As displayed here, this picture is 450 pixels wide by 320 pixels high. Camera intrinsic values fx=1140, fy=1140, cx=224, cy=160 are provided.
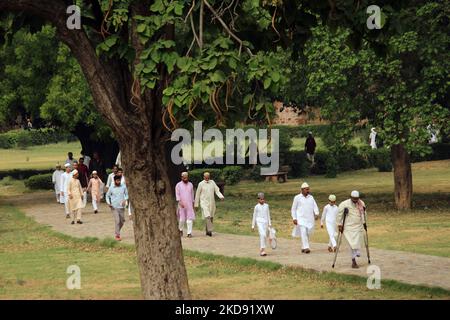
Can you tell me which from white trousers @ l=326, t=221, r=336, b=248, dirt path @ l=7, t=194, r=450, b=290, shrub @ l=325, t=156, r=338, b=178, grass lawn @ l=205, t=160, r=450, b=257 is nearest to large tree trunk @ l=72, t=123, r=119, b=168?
grass lawn @ l=205, t=160, r=450, b=257

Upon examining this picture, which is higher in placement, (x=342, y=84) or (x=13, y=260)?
(x=342, y=84)

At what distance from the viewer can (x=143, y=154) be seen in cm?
1591

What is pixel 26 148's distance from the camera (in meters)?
89.3

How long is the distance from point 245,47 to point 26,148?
7628cm

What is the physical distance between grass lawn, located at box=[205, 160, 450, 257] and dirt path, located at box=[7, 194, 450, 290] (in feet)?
3.97

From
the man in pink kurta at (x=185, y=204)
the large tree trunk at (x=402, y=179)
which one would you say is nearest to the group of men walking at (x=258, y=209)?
the man in pink kurta at (x=185, y=204)

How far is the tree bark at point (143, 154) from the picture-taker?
15.8m

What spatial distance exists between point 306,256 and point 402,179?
12.2 m

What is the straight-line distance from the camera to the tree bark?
15750 millimetres

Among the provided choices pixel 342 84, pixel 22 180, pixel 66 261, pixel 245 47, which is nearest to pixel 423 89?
pixel 342 84

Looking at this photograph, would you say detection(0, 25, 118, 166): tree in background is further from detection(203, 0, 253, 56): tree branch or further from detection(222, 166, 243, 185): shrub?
detection(203, 0, 253, 56): tree branch

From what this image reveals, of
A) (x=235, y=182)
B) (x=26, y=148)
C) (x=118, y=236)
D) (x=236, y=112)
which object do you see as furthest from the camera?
(x=26, y=148)

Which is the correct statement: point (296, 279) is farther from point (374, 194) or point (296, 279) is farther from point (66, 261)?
point (374, 194)

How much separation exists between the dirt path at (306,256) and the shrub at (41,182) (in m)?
17.1
